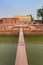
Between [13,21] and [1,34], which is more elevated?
[13,21]

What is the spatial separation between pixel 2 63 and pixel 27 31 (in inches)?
309

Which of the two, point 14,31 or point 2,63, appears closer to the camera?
point 2,63

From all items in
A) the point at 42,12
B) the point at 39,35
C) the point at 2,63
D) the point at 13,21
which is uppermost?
the point at 42,12

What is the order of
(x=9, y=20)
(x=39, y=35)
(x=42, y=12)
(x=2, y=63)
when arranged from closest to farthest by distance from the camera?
1. (x=2, y=63)
2. (x=39, y=35)
3. (x=9, y=20)
4. (x=42, y=12)

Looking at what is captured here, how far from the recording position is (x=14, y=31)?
1188cm

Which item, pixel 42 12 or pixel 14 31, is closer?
pixel 14 31

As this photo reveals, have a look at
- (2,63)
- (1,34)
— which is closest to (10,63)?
(2,63)

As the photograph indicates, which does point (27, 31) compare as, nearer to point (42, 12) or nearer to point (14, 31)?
point (14, 31)

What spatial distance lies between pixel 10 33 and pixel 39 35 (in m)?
2.16

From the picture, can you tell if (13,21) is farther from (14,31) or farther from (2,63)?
(2,63)

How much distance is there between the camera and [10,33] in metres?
11.7

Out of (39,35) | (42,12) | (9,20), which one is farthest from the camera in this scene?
(42,12)

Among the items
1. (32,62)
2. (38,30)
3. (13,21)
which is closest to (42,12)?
(13,21)

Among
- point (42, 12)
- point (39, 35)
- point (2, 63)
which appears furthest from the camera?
point (42, 12)
